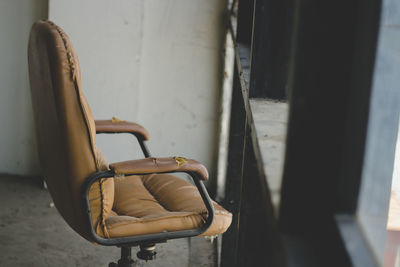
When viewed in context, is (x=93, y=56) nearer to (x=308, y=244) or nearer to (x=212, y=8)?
(x=212, y=8)

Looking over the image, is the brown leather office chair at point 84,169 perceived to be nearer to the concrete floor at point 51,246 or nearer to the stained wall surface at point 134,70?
the concrete floor at point 51,246

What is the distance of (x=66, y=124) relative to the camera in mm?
1397

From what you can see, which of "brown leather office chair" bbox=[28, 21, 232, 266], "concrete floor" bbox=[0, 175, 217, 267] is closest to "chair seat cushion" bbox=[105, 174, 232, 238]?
"brown leather office chair" bbox=[28, 21, 232, 266]

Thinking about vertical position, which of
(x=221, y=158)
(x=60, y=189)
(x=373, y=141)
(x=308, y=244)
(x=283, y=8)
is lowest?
(x=221, y=158)

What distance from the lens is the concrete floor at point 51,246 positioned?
2516 millimetres

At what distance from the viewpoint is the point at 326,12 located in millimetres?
657

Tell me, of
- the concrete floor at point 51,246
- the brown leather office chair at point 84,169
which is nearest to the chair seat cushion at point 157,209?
the brown leather office chair at point 84,169

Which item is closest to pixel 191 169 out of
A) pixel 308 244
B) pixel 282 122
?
pixel 282 122

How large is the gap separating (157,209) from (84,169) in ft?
1.39

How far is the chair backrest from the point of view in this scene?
4.53 feet

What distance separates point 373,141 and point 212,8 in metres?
3.03

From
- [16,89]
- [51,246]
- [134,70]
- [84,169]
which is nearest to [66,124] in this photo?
[84,169]

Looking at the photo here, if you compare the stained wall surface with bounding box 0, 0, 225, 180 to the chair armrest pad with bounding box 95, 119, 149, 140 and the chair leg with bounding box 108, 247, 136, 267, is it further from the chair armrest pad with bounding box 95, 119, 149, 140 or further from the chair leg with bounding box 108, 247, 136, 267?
the chair leg with bounding box 108, 247, 136, 267

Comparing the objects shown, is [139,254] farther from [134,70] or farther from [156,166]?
[134,70]
